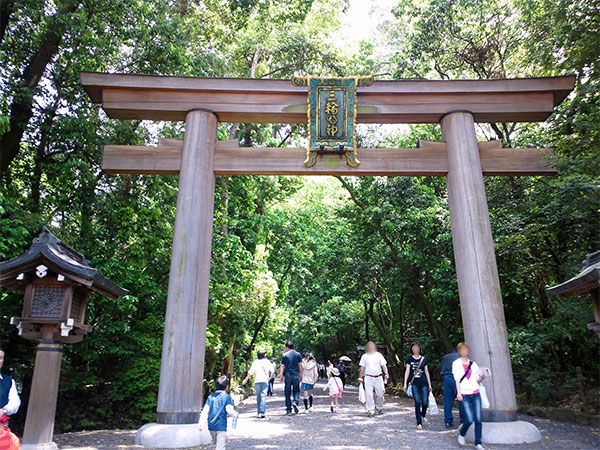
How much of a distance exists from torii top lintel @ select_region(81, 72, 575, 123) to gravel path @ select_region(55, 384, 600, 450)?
219 inches

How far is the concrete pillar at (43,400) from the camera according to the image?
5863 millimetres

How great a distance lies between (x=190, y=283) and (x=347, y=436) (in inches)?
139

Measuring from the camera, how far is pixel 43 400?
6.02 m

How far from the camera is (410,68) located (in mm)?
13953

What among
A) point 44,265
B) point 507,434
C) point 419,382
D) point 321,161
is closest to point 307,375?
point 419,382

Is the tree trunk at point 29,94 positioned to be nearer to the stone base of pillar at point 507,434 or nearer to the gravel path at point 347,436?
the gravel path at point 347,436

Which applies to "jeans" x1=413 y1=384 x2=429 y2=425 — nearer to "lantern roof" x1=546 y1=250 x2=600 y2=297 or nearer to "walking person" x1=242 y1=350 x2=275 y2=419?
"lantern roof" x1=546 y1=250 x2=600 y2=297

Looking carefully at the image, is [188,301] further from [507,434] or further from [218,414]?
[507,434]

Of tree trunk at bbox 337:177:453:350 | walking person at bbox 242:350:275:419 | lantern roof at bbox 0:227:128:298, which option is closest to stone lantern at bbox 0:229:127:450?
lantern roof at bbox 0:227:128:298

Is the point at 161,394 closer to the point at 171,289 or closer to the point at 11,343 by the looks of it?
the point at 171,289

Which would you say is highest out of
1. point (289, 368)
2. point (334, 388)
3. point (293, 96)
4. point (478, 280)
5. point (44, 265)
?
point (293, 96)

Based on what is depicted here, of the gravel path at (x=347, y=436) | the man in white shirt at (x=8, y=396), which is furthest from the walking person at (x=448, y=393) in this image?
the man in white shirt at (x=8, y=396)

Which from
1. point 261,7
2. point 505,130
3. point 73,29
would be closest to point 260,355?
point 73,29

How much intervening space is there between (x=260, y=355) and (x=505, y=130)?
386 inches
